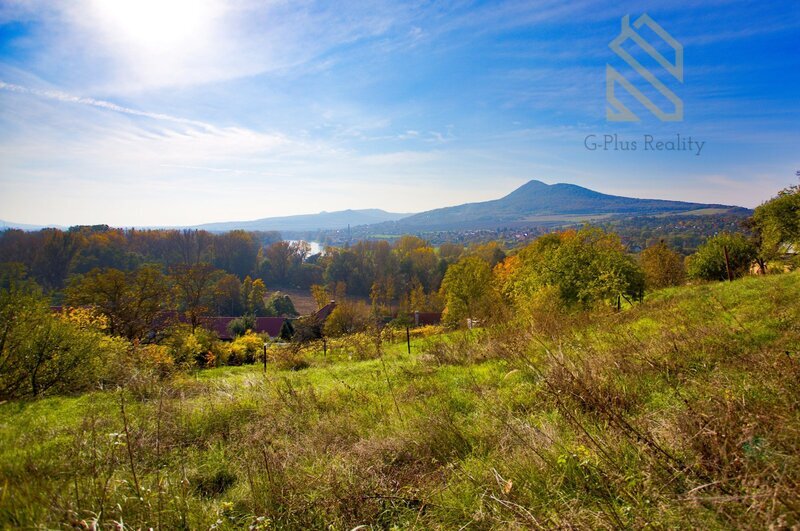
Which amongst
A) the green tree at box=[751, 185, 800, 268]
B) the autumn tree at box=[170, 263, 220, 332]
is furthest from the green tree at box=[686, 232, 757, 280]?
the autumn tree at box=[170, 263, 220, 332]

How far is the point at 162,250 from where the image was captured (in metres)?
78.2

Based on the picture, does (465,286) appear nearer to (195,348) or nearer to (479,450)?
(195,348)

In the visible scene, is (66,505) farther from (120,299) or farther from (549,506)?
(120,299)

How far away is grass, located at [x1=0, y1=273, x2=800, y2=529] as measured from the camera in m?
2.23

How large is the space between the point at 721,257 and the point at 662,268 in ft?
25.7

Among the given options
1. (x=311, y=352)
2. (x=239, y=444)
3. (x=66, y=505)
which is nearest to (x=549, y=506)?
(x=66, y=505)

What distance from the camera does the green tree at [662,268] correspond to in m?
33.5

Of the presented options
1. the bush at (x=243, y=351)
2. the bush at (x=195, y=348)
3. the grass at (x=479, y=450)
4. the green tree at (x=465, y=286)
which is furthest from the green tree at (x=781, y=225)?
the bush at (x=195, y=348)

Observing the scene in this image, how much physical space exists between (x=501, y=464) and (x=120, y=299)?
26.5 m

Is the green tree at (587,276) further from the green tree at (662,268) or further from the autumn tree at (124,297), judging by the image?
the autumn tree at (124,297)

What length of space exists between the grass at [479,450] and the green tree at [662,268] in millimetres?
30845

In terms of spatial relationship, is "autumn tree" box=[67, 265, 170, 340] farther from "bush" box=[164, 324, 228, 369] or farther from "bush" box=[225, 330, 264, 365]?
"bush" box=[225, 330, 264, 365]

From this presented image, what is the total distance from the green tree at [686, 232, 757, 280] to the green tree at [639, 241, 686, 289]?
15.9ft

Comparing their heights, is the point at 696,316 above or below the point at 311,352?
above
